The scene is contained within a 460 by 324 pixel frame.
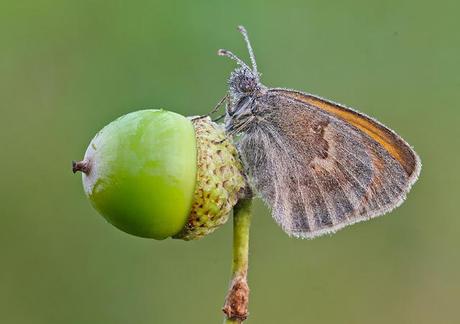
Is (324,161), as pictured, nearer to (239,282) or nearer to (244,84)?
(244,84)

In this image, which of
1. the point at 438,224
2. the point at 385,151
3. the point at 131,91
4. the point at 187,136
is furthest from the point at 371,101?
the point at 187,136

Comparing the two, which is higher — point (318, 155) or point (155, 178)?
point (318, 155)

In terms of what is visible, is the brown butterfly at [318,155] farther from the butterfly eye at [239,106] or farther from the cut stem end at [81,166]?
the cut stem end at [81,166]

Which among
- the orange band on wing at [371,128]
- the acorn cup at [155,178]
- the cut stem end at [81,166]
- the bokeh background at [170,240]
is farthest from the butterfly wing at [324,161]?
the bokeh background at [170,240]

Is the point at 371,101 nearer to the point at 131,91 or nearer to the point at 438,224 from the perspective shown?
the point at 438,224

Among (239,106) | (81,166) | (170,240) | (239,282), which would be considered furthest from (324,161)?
(170,240)

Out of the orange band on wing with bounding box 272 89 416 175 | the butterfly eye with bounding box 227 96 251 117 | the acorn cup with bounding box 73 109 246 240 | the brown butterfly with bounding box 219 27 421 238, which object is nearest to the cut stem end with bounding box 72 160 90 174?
the acorn cup with bounding box 73 109 246 240

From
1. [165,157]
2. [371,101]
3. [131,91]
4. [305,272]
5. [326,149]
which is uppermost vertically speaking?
[371,101]
